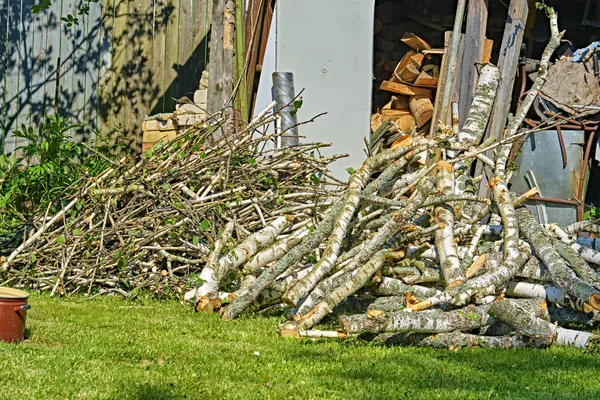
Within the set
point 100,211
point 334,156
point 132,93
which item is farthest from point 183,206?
point 132,93

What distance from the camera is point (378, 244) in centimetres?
567

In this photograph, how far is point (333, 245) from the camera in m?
5.68

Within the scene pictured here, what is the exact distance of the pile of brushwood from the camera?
5.23m

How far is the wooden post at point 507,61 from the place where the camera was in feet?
27.1

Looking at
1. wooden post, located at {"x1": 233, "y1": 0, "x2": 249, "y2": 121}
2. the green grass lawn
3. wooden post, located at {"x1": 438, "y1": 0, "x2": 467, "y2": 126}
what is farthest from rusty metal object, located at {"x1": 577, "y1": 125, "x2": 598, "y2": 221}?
the green grass lawn

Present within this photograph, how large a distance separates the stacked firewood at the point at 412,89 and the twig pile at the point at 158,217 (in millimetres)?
2689

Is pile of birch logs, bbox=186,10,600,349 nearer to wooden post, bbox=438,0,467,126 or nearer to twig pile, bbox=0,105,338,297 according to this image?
twig pile, bbox=0,105,338,297

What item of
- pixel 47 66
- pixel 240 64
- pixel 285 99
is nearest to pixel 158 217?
pixel 285 99

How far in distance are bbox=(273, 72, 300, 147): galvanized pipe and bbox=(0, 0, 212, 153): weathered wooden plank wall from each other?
204cm

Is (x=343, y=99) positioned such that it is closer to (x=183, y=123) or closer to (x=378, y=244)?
(x=183, y=123)

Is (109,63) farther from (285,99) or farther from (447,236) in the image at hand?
(447,236)

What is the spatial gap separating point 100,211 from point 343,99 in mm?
2757

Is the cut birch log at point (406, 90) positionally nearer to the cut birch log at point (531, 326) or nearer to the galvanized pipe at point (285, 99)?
the galvanized pipe at point (285, 99)

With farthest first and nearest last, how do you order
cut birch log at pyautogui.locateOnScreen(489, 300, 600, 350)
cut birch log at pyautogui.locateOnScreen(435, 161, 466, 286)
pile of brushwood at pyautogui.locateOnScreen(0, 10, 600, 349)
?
cut birch log at pyautogui.locateOnScreen(435, 161, 466, 286), pile of brushwood at pyautogui.locateOnScreen(0, 10, 600, 349), cut birch log at pyautogui.locateOnScreen(489, 300, 600, 350)
